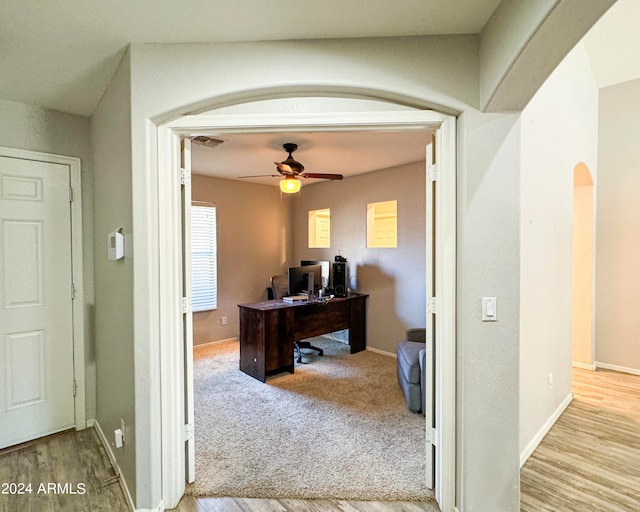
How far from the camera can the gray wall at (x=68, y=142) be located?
238 centimetres

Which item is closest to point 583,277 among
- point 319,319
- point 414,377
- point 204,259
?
point 414,377

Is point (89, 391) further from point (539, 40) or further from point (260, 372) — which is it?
point (539, 40)

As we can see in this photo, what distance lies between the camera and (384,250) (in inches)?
186

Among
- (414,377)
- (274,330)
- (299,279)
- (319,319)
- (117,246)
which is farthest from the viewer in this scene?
(299,279)

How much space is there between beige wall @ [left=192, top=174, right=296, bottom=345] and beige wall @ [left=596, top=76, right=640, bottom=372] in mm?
4440

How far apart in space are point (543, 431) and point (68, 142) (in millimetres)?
4348

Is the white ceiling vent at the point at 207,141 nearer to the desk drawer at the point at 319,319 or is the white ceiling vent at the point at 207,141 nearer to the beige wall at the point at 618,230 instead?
the desk drawer at the point at 319,319

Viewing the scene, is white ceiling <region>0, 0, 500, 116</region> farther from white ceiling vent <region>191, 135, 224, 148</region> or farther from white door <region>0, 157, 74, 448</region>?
white ceiling vent <region>191, 135, 224, 148</region>

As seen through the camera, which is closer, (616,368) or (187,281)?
(187,281)

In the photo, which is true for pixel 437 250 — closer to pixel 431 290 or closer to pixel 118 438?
pixel 431 290

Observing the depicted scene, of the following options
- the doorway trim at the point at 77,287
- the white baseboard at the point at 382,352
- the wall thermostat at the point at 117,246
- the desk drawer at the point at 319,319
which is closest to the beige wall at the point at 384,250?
the white baseboard at the point at 382,352

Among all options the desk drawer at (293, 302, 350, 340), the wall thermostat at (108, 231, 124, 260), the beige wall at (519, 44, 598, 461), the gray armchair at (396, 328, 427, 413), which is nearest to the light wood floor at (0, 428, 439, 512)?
the gray armchair at (396, 328, 427, 413)

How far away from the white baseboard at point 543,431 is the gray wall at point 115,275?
248 centimetres

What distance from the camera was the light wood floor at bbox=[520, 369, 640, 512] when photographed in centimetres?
191
